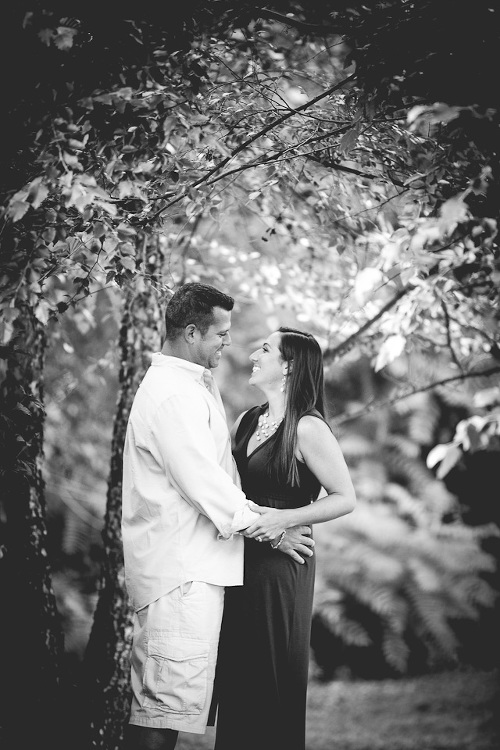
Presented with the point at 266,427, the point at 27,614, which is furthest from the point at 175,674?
the point at 266,427

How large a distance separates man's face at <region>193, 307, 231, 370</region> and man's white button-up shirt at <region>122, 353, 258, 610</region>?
0.13 meters

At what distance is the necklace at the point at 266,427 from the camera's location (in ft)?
10.3

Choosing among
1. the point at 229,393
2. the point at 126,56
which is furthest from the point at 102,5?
the point at 229,393

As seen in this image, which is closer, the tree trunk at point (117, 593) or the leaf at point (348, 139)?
the leaf at point (348, 139)

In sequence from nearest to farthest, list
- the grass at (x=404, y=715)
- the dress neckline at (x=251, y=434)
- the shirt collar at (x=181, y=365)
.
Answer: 1. the shirt collar at (x=181, y=365)
2. the dress neckline at (x=251, y=434)
3. the grass at (x=404, y=715)

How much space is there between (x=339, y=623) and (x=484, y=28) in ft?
22.8

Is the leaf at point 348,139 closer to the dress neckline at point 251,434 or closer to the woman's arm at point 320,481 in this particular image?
the woman's arm at point 320,481

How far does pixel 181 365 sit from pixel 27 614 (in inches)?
56.8

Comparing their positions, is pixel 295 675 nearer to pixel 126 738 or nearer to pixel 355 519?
pixel 126 738

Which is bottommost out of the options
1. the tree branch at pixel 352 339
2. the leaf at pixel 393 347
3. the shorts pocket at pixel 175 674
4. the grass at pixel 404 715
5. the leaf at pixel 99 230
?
the grass at pixel 404 715

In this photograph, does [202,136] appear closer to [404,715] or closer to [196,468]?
[196,468]

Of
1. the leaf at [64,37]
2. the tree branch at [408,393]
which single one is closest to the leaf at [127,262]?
the leaf at [64,37]

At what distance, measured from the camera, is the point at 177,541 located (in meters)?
2.68

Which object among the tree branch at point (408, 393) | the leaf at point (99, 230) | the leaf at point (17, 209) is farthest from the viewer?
the tree branch at point (408, 393)
